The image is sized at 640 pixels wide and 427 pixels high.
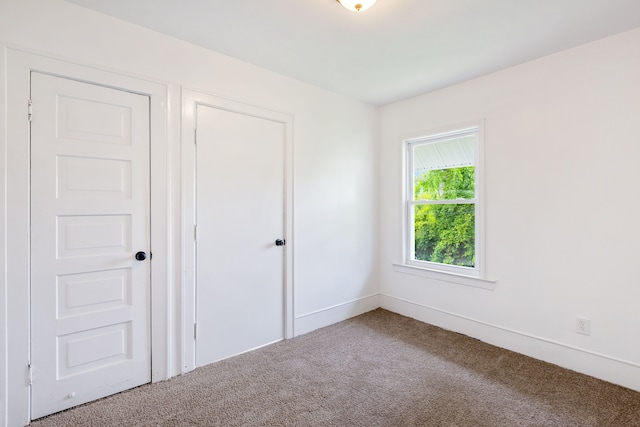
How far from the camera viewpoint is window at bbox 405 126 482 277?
123 inches

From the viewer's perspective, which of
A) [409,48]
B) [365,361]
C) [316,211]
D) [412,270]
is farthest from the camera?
[412,270]

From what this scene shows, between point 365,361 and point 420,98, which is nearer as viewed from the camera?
point 365,361

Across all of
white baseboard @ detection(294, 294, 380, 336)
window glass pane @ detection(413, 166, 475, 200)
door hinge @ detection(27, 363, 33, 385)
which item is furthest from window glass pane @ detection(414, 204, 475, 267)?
door hinge @ detection(27, 363, 33, 385)

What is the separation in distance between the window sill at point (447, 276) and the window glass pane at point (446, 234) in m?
0.15

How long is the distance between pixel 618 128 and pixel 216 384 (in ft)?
11.2

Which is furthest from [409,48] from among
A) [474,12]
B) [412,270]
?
[412,270]

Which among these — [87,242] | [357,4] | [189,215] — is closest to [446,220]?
[357,4]

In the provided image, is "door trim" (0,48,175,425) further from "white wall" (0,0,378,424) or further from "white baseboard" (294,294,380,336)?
"white baseboard" (294,294,380,336)

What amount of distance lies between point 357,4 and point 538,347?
294 cm

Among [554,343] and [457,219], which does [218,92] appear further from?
[554,343]

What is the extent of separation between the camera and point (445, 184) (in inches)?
132

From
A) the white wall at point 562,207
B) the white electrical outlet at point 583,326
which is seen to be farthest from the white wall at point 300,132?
the white electrical outlet at point 583,326

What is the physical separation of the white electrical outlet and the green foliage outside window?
935 millimetres

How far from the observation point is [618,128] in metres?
2.23
